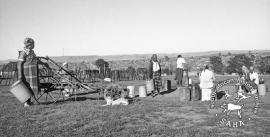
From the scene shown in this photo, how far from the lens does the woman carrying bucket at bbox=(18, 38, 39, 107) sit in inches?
501

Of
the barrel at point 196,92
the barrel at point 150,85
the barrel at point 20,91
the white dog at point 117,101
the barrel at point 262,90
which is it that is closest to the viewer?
the barrel at point 20,91

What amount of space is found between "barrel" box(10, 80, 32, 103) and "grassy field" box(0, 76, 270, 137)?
1.50ft

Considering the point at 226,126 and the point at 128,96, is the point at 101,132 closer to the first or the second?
the point at 226,126

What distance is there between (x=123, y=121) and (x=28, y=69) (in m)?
5.25

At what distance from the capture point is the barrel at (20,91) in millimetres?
12373

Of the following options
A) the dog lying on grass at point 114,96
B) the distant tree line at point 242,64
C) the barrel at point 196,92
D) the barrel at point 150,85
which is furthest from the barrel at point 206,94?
the distant tree line at point 242,64

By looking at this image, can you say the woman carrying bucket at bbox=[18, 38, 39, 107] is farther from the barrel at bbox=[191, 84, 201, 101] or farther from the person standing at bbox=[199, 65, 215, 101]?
the person standing at bbox=[199, 65, 215, 101]

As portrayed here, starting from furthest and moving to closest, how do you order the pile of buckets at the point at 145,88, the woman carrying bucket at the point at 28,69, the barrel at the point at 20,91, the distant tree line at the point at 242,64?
the distant tree line at the point at 242,64 → the pile of buckets at the point at 145,88 → the woman carrying bucket at the point at 28,69 → the barrel at the point at 20,91

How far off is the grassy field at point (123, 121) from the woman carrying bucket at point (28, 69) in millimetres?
987

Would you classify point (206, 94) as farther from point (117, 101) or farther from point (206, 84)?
point (117, 101)

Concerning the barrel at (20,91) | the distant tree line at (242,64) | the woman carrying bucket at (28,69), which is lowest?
the distant tree line at (242,64)

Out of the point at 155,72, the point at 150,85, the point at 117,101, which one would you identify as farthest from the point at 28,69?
the point at 150,85

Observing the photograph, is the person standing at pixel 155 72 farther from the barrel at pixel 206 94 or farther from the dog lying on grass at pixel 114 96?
the dog lying on grass at pixel 114 96

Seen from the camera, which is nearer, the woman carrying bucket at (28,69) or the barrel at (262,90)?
the woman carrying bucket at (28,69)
